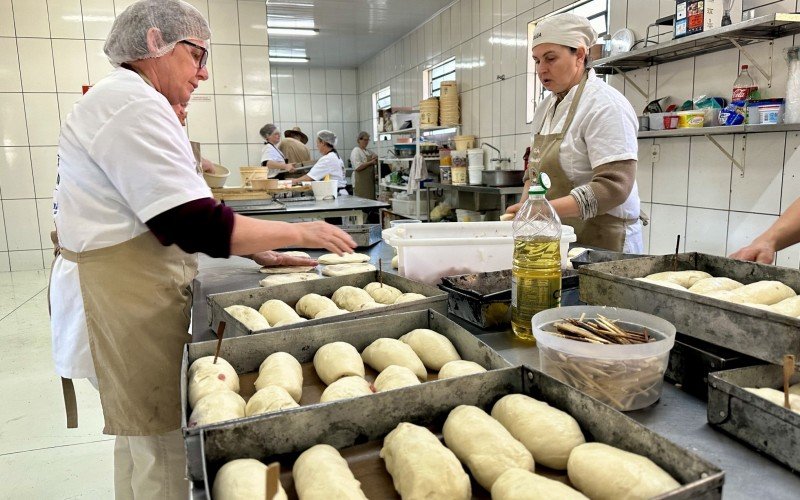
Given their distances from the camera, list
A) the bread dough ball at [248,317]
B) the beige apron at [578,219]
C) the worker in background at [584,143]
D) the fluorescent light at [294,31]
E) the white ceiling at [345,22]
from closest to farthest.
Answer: the bread dough ball at [248,317]
the worker in background at [584,143]
the beige apron at [578,219]
the white ceiling at [345,22]
the fluorescent light at [294,31]

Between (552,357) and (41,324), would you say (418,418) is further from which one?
(41,324)

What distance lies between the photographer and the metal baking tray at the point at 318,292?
1310mm

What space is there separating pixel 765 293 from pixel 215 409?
1112 mm

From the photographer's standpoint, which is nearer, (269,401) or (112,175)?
(269,401)

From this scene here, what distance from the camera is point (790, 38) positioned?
2.74m

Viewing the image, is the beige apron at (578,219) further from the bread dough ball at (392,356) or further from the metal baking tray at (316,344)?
the bread dough ball at (392,356)

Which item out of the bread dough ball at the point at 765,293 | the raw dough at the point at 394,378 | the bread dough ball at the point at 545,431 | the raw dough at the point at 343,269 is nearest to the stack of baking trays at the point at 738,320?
the bread dough ball at the point at 765,293

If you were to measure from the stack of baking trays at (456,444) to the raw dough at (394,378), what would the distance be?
138mm

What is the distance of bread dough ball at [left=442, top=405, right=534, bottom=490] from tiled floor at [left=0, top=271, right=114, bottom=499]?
2.08m

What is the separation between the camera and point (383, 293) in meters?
1.58

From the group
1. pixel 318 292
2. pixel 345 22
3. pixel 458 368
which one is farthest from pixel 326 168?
pixel 458 368

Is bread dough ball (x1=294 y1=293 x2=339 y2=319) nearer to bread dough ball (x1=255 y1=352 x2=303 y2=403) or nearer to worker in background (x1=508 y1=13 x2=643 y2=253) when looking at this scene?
bread dough ball (x1=255 y1=352 x2=303 y2=403)

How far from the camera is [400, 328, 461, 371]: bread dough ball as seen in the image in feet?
3.79

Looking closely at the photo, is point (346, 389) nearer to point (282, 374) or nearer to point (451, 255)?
point (282, 374)
